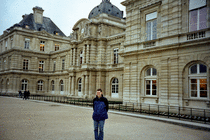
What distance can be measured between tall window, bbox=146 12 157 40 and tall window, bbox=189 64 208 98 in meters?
4.87

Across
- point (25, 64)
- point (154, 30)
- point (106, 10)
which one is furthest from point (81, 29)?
point (154, 30)

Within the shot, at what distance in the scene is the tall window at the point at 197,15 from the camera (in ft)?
46.7

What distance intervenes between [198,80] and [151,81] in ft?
14.1

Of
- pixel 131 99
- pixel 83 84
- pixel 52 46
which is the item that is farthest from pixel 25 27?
pixel 131 99

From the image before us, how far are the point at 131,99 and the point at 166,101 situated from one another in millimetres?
3834

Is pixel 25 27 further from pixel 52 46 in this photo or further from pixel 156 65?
pixel 156 65

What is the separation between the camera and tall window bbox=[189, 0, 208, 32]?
1424 cm

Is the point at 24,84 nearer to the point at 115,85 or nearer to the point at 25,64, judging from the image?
the point at 25,64

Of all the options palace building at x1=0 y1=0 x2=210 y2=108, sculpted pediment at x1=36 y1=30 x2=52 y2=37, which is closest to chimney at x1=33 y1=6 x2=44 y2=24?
sculpted pediment at x1=36 y1=30 x2=52 y2=37

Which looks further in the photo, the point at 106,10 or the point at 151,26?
the point at 106,10

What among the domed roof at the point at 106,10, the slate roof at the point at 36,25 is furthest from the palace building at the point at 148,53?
the slate roof at the point at 36,25

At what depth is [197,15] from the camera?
14.6m

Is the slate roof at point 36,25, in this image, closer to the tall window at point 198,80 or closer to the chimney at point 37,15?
the chimney at point 37,15

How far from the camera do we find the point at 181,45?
1495 centimetres
